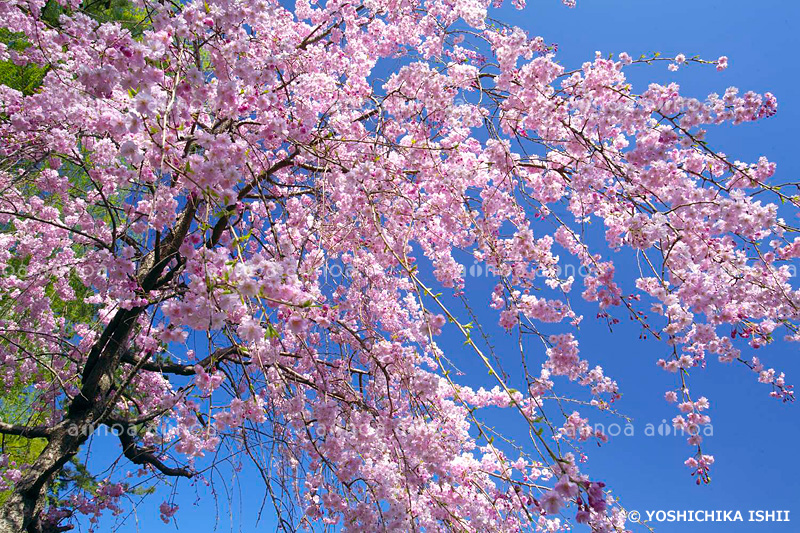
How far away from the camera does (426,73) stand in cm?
321

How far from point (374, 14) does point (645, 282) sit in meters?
3.63

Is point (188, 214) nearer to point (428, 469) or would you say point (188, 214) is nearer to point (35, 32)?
point (35, 32)

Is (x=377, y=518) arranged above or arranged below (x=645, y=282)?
below

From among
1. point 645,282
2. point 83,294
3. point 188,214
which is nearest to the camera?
point 645,282

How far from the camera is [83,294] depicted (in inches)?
322

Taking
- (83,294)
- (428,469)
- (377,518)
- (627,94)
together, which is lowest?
(377,518)

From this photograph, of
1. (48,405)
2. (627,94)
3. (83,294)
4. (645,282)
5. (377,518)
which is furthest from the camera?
(83,294)

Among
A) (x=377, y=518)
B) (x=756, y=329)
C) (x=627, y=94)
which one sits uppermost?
(x=627, y=94)

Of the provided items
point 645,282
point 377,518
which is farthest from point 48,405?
point 645,282

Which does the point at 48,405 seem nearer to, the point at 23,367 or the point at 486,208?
the point at 23,367

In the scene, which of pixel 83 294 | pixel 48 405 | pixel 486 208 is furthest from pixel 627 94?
pixel 83 294

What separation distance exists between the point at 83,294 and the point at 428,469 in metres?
7.82

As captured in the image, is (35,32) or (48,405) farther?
(48,405)

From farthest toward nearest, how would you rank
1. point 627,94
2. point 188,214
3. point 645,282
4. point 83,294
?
point 83,294 < point 188,214 < point 645,282 < point 627,94
